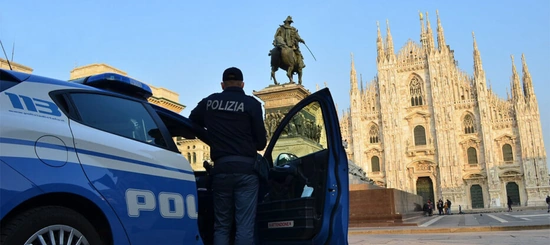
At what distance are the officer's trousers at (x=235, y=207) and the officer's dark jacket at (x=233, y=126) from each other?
0.07 meters

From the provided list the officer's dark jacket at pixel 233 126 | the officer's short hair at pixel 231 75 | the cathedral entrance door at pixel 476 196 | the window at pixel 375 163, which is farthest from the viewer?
the window at pixel 375 163

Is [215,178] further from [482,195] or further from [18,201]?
[482,195]

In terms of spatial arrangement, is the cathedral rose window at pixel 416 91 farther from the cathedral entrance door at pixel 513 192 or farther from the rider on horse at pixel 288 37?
the rider on horse at pixel 288 37

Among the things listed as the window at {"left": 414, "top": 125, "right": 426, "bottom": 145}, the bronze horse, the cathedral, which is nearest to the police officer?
the bronze horse

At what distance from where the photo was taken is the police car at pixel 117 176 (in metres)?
2.22

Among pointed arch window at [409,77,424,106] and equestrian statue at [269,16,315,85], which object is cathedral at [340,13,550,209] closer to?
pointed arch window at [409,77,424,106]

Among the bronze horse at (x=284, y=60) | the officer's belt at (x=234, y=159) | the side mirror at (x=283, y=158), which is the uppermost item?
the bronze horse at (x=284, y=60)

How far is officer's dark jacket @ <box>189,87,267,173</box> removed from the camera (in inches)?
130

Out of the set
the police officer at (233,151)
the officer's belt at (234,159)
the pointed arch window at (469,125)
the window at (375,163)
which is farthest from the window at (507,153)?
the officer's belt at (234,159)

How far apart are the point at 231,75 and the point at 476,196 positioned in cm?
4547

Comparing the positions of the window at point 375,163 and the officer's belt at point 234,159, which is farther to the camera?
the window at point 375,163

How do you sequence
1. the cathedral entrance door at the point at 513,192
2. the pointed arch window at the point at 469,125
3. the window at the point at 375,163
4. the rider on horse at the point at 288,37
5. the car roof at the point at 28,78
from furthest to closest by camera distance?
the window at the point at 375,163 → the pointed arch window at the point at 469,125 → the cathedral entrance door at the point at 513,192 → the rider on horse at the point at 288,37 → the car roof at the point at 28,78

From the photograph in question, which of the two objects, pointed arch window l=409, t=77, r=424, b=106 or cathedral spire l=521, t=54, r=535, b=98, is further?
pointed arch window l=409, t=77, r=424, b=106

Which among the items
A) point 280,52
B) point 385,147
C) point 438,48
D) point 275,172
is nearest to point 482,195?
point 385,147
